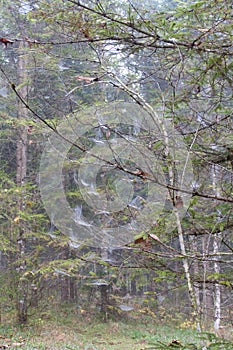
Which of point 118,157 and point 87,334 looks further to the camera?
point 87,334

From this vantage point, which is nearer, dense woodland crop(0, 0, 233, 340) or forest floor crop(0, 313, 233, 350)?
dense woodland crop(0, 0, 233, 340)

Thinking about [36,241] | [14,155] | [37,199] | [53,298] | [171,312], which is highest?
[14,155]

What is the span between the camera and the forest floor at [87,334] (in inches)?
347

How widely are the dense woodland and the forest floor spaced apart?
1.59 ft

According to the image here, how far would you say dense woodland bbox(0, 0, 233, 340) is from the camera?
96.6 inches

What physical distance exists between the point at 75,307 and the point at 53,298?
1.19m

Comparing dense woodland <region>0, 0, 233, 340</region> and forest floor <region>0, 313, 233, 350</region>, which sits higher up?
dense woodland <region>0, 0, 233, 340</region>

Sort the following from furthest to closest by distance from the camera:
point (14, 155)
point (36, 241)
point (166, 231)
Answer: point (14, 155) → point (36, 241) → point (166, 231)

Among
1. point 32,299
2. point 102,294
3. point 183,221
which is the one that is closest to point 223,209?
point 183,221

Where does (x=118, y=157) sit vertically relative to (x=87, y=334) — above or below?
above

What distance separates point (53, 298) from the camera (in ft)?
42.1

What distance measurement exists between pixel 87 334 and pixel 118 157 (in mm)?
10786

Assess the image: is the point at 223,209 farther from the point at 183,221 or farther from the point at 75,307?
the point at 75,307

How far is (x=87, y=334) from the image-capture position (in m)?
11.3
